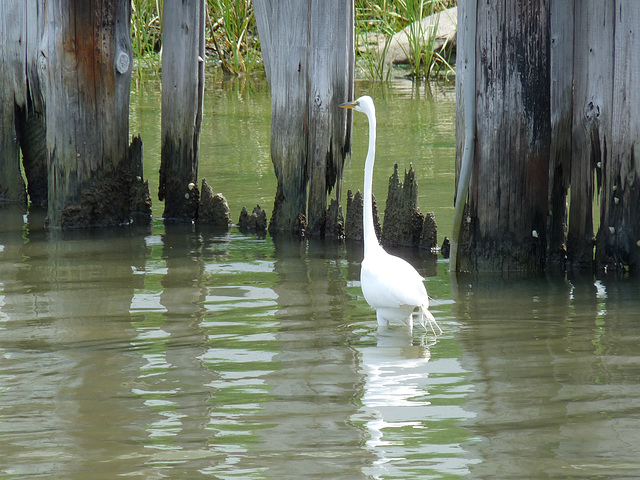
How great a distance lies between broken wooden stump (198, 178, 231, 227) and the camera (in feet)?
27.8

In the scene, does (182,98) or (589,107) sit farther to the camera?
(182,98)

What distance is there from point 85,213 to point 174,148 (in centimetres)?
99

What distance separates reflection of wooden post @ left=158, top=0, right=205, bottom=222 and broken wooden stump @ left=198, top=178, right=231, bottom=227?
12 cm

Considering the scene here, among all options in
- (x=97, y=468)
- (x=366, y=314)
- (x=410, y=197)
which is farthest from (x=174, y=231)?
(x=97, y=468)

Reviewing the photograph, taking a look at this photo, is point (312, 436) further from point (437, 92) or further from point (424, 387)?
point (437, 92)

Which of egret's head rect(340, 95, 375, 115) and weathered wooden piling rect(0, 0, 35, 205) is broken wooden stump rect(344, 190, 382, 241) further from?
weathered wooden piling rect(0, 0, 35, 205)

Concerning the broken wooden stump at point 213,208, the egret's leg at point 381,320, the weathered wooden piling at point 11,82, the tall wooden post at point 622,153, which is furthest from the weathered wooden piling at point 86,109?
the tall wooden post at point 622,153

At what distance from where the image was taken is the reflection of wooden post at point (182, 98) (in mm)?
8102

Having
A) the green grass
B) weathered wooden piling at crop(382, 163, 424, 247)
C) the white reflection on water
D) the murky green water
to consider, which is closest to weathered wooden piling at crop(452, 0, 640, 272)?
the murky green water

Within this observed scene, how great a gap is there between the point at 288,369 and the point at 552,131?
2848mm

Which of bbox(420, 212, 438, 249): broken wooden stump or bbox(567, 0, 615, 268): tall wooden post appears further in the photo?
bbox(420, 212, 438, 249): broken wooden stump

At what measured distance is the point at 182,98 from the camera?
824 centimetres

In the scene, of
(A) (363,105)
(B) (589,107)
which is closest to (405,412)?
(A) (363,105)

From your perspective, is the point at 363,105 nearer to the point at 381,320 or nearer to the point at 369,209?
the point at 369,209
